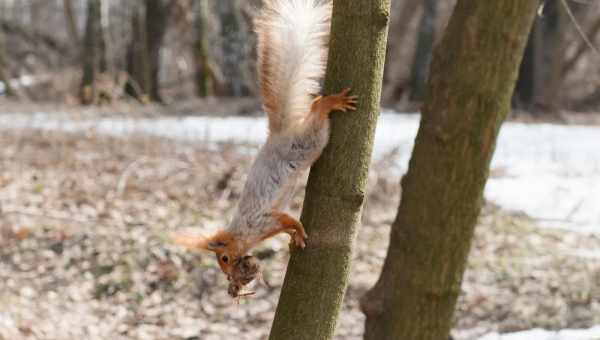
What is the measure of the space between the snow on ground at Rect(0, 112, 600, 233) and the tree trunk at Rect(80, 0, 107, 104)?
204 cm

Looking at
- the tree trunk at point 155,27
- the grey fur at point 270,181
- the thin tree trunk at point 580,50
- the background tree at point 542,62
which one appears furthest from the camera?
the tree trunk at point 155,27

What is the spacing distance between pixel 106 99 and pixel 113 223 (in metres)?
7.31

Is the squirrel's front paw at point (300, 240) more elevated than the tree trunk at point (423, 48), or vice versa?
the tree trunk at point (423, 48)

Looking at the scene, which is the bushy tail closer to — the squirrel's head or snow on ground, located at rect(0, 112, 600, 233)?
the squirrel's head

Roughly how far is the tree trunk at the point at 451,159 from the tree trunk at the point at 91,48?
35.9 ft

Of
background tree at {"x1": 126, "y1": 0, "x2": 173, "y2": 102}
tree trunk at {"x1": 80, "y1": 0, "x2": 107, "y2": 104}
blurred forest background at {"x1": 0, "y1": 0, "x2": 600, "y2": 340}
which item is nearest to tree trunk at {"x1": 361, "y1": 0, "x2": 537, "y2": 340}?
blurred forest background at {"x1": 0, "y1": 0, "x2": 600, "y2": 340}

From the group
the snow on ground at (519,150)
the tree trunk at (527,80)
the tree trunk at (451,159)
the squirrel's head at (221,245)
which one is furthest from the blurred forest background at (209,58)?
the squirrel's head at (221,245)

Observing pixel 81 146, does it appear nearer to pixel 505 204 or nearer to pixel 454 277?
pixel 505 204

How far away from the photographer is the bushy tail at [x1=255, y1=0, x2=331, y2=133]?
7.98ft

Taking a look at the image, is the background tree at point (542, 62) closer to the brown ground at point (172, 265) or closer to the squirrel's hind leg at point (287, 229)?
the brown ground at point (172, 265)

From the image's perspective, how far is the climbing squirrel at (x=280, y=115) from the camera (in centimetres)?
243

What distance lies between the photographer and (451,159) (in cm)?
318

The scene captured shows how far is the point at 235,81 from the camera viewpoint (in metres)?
14.9

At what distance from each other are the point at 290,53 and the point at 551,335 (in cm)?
275
